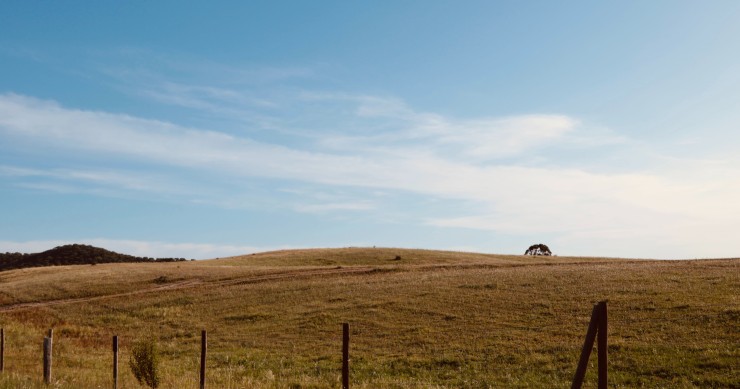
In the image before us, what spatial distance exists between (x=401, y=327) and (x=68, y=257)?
473 ft

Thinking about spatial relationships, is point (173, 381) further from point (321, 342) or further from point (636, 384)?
point (636, 384)

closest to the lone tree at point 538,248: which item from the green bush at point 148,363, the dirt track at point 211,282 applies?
the dirt track at point 211,282

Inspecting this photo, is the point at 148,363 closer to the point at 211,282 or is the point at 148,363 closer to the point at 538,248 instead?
the point at 211,282

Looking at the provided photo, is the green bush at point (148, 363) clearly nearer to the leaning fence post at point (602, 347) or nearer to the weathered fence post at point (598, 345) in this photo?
the weathered fence post at point (598, 345)

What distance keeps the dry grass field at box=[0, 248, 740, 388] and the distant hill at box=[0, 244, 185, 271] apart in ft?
316

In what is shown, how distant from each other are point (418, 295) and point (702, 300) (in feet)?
58.4

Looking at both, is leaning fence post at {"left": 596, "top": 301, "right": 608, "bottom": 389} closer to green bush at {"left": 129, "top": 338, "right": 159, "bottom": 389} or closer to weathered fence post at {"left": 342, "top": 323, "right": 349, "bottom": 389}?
weathered fence post at {"left": 342, "top": 323, "right": 349, "bottom": 389}

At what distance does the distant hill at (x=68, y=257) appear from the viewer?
153 meters

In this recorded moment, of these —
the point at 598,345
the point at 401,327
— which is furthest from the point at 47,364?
the point at 401,327

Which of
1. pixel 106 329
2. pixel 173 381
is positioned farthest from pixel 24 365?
pixel 106 329

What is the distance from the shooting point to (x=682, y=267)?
5069cm

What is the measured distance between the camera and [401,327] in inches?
1390

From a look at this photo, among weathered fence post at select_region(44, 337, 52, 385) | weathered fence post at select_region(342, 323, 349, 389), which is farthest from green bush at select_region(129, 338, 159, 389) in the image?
weathered fence post at select_region(342, 323, 349, 389)

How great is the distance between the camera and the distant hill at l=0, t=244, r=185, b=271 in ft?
500
